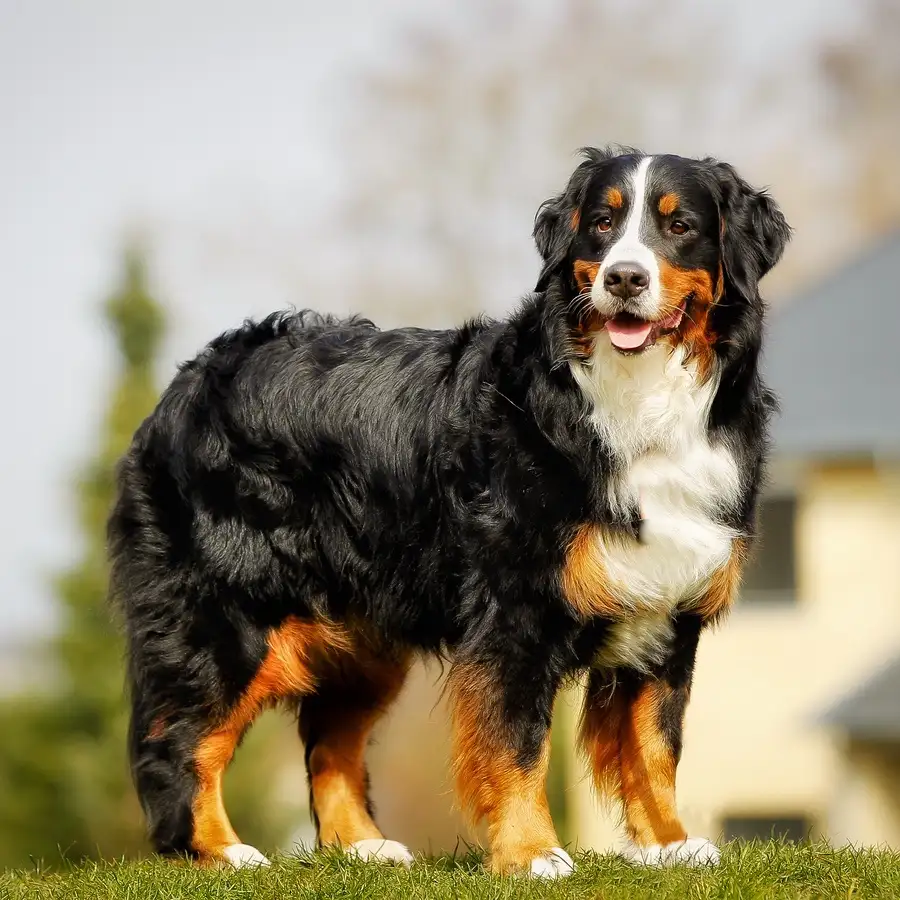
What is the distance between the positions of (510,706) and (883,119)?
98.3 ft

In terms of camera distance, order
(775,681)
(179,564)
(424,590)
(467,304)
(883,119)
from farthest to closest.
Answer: (883,119), (467,304), (775,681), (179,564), (424,590)

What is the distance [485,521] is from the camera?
5598 millimetres

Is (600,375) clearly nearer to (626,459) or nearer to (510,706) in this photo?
(626,459)

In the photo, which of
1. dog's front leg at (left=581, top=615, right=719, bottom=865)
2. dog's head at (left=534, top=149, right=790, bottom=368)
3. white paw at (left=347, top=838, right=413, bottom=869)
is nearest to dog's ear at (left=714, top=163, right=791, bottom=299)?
dog's head at (left=534, top=149, right=790, bottom=368)

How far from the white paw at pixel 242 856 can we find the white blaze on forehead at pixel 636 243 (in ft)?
8.70

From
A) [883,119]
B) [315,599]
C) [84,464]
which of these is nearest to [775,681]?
[84,464]

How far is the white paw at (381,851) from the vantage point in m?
5.95

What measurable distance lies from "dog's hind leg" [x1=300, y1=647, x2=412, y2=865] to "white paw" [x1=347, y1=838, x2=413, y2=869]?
0.24 ft

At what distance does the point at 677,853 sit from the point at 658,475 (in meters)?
1.50

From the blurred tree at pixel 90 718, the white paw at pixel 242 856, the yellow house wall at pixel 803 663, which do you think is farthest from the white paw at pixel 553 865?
the blurred tree at pixel 90 718

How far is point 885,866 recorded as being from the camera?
531 cm

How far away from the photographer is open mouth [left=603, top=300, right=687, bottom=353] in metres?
5.32

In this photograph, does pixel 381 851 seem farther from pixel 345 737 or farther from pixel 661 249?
pixel 661 249

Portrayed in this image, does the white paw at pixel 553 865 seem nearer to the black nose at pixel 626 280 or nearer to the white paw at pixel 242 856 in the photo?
the white paw at pixel 242 856
